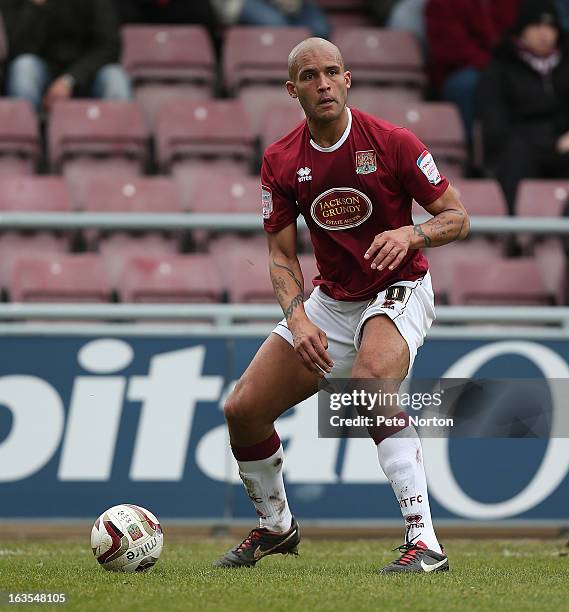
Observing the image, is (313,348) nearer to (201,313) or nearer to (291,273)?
(291,273)

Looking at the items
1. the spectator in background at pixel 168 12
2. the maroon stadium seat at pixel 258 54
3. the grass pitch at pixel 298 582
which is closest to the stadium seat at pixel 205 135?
the maroon stadium seat at pixel 258 54

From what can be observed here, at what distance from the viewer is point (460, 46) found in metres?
11.4

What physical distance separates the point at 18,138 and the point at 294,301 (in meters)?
5.03

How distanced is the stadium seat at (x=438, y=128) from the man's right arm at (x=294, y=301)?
4747 millimetres

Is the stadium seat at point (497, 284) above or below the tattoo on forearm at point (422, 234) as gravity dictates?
below

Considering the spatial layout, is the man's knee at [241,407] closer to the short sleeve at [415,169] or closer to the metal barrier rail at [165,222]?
the short sleeve at [415,169]

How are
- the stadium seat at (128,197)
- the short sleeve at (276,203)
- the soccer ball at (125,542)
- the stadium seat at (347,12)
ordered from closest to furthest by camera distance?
1. the soccer ball at (125,542)
2. the short sleeve at (276,203)
3. the stadium seat at (128,197)
4. the stadium seat at (347,12)

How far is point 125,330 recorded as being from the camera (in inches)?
308

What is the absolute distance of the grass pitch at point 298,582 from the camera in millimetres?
4594

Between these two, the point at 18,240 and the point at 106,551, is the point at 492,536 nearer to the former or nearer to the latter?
the point at 106,551

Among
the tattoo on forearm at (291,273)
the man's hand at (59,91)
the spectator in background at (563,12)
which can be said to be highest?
the spectator in background at (563,12)

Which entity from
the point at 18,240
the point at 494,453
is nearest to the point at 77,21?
the point at 18,240

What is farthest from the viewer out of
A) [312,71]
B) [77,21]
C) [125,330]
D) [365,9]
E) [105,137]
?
[365,9]

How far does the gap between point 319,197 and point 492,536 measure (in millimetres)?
3343
